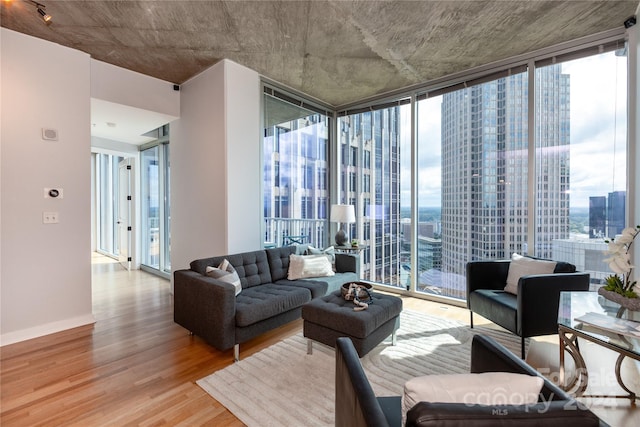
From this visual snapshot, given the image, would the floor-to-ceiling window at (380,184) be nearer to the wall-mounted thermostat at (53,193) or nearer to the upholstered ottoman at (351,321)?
the upholstered ottoman at (351,321)

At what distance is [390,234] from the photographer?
15.3 ft

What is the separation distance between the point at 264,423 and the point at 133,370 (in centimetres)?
127

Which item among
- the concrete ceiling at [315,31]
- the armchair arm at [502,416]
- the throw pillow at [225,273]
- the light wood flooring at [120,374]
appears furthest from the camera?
the throw pillow at [225,273]

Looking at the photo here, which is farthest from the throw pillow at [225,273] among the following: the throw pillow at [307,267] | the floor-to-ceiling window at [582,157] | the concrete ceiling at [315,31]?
the floor-to-ceiling window at [582,157]

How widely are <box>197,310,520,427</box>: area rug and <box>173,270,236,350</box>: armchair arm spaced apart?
0.28m

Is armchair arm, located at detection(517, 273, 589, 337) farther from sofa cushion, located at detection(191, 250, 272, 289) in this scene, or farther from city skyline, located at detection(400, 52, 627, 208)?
sofa cushion, located at detection(191, 250, 272, 289)

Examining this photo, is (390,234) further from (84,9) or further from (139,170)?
(139,170)

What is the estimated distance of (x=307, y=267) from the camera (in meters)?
3.56

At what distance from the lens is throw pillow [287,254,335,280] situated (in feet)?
11.6

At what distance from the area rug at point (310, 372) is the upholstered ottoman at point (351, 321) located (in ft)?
0.60

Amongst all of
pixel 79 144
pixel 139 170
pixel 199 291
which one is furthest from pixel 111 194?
pixel 199 291

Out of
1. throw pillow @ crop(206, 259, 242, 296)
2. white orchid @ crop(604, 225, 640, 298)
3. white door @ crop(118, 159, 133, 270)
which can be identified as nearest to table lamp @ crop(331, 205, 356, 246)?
throw pillow @ crop(206, 259, 242, 296)

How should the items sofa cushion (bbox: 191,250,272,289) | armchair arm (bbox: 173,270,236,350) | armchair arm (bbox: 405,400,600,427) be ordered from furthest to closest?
sofa cushion (bbox: 191,250,272,289) < armchair arm (bbox: 173,270,236,350) < armchair arm (bbox: 405,400,600,427)

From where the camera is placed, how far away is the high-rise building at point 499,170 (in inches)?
129
